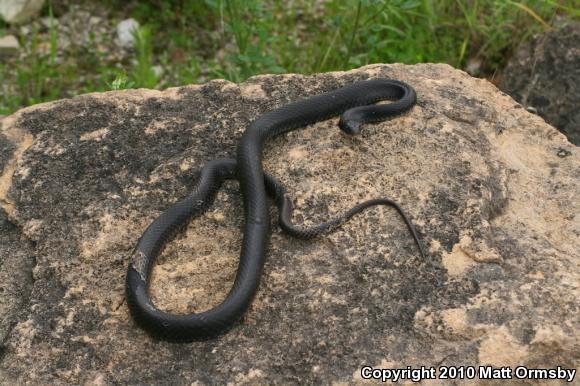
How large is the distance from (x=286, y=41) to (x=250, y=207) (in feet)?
15.2

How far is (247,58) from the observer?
22.6 ft

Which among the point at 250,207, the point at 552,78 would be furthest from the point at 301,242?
the point at 552,78

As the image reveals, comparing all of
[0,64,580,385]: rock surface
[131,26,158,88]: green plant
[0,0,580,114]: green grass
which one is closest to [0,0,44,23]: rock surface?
[0,0,580,114]: green grass

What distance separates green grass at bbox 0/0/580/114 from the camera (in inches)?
320

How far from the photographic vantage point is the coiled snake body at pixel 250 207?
4.26m

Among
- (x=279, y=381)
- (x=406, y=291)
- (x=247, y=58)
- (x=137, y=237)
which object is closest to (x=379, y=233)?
(x=406, y=291)

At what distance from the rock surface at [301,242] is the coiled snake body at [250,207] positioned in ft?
0.29

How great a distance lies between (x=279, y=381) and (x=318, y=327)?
414 mm

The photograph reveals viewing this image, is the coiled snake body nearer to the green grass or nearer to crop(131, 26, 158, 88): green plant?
the green grass

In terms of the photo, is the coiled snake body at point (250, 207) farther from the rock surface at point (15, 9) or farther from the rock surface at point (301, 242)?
the rock surface at point (15, 9)

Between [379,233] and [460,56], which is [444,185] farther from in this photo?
[460,56]

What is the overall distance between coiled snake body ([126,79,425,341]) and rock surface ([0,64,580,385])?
0.29 ft

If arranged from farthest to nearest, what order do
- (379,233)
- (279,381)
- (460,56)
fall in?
1. (460,56)
2. (379,233)
3. (279,381)

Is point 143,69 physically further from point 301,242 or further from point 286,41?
point 301,242
